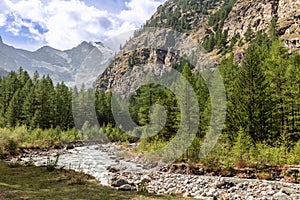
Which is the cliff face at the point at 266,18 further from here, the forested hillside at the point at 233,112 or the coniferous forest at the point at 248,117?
the coniferous forest at the point at 248,117

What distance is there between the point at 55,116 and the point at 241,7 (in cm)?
12382

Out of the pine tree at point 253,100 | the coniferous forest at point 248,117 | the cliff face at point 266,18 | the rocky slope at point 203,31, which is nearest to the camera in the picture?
the coniferous forest at point 248,117

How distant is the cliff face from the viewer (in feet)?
300

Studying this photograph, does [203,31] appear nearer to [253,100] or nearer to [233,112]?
[233,112]

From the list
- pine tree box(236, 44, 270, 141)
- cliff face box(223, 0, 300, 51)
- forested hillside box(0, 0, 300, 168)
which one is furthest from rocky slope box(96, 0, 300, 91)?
pine tree box(236, 44, 270, 141)

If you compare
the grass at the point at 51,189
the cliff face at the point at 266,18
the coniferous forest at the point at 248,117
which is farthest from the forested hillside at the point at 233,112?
the cliff face at the point at 266,18

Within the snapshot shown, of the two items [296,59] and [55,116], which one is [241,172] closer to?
[296,59]

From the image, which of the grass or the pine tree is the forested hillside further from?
the grass

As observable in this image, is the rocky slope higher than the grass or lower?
higher

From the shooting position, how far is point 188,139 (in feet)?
81.1

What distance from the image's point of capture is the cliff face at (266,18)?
300ft

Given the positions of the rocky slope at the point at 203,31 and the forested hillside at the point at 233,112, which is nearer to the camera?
the forested hillside at the point at 233,112

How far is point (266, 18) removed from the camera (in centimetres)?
11838

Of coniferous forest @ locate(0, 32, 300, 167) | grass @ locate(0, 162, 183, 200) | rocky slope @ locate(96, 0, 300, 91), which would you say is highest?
rocky slope @ locate(96, 0, 300, 91)
